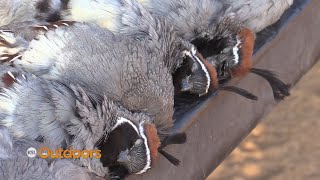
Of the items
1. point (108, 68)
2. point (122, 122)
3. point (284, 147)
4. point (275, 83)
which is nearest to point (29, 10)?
point (108, 68)

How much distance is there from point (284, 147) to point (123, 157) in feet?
4.15

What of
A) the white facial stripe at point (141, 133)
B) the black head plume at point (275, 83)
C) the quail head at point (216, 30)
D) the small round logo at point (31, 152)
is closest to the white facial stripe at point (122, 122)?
the white facial stripe at point (141, 133)

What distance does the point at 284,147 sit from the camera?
2572 millimetres

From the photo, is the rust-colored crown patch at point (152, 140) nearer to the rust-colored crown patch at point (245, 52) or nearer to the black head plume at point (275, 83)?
the rust-colored crown patch at point (245, 52)

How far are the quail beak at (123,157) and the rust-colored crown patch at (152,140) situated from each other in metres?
0.05

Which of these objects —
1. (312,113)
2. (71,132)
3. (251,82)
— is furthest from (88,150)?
(312,113)

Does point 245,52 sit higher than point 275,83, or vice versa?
point 245,52

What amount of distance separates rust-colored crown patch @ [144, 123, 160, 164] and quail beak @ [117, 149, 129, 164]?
51 millimetres

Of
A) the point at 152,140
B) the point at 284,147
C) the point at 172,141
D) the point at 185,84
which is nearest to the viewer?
the point at 152,140

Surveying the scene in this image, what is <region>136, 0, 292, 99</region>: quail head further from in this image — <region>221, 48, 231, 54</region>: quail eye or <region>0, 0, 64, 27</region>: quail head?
<region>0, 0, 64, 27</region>: quail head

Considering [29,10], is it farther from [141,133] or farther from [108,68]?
[141,133]

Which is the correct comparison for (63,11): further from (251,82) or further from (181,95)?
(251,82)

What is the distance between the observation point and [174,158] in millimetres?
1503

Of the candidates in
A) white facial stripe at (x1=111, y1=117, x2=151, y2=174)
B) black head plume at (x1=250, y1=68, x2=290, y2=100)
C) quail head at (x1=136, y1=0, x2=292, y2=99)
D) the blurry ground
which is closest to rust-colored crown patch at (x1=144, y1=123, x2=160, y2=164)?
white facial stripe at (x1=111, y1=117, x2=151, y2=174)
